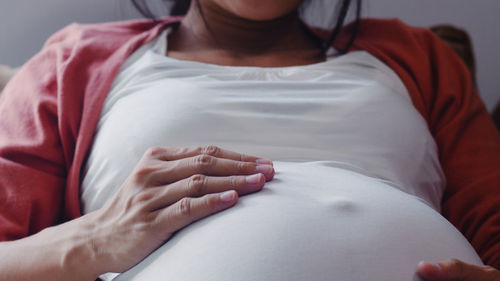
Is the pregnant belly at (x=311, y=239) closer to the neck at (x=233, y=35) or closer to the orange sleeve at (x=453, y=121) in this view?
the orange sleeve at (x=453, y=121)

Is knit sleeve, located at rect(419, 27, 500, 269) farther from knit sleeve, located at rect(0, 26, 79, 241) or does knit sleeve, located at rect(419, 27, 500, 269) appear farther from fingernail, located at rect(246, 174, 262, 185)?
knit sleeve, located at rect(0, 26, 79, 241)

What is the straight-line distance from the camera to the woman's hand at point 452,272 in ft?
1.66

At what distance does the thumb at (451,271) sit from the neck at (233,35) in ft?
1.67

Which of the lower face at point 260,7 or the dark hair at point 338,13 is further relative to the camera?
the dark hair at point 338,13

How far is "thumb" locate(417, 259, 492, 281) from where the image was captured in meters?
0.50

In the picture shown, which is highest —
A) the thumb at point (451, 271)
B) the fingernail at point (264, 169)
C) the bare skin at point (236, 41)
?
the bare skin at point (236, 41)

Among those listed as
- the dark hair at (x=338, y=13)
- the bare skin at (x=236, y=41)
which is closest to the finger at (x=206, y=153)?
the bare skin at (x=236, y=41)

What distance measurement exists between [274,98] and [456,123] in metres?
0.36

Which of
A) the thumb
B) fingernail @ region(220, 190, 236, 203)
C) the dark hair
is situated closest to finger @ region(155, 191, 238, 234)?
Answer: fingernail @ region(220, 190, 236, 203)

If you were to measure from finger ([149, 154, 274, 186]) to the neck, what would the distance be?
13.2 inches

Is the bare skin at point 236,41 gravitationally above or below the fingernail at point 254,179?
above

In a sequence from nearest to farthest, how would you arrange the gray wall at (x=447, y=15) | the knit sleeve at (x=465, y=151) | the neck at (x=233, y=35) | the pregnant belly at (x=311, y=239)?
the pregnant belly at (x=311, y=239), the knit sleeve at (x=465, y=151), the neck at (x=233, y=35), the gray wall at (x=447, y=15)

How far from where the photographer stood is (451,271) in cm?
51

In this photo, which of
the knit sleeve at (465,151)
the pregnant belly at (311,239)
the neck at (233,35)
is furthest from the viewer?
the neck at (233,35)
